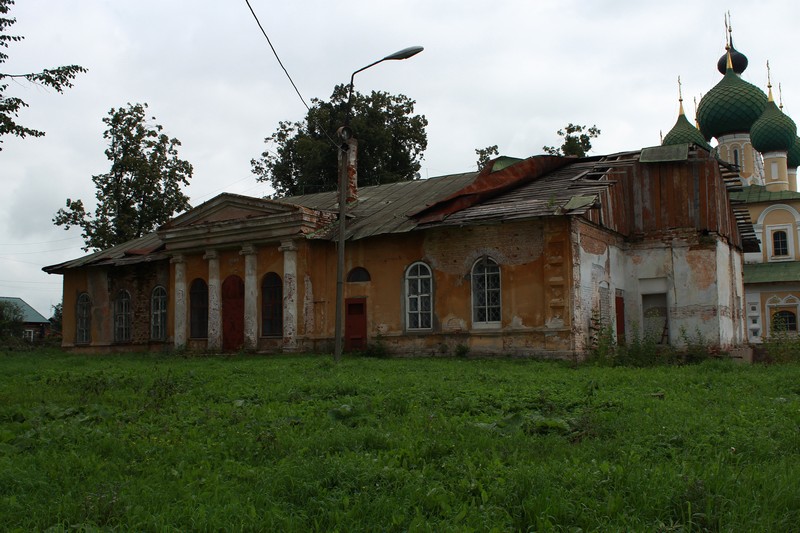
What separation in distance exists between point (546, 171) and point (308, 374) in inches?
436

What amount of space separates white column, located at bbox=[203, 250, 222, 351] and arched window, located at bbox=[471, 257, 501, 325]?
26.2 ft

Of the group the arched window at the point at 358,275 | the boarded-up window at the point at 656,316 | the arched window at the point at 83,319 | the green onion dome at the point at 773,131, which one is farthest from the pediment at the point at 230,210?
the green onion dome at the point at 773,131

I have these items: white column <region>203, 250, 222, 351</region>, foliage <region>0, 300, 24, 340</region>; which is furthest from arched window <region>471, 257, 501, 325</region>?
foliage <region>0, 300, 24, 340</region>

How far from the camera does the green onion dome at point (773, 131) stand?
41.8 m

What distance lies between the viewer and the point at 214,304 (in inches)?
878

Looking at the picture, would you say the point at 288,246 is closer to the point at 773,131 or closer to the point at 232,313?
the point at 232,313

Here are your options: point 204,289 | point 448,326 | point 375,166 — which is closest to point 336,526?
point 448,326

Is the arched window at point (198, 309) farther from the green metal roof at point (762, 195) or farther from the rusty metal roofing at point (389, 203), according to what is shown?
the green metal roof at point (762, 195)

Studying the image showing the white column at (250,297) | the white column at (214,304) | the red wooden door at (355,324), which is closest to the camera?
the red wooden door at (355,324)

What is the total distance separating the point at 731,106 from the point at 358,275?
2882cm

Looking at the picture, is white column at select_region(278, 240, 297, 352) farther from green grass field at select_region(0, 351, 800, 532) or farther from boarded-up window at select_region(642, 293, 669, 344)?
boarded-up window at select_region(642, 293, 669, 344)

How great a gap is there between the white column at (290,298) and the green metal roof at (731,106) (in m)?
29.6

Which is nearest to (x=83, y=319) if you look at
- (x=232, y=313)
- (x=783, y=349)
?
(x=232, y=313)

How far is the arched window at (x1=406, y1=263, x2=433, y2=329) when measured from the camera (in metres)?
19.6
